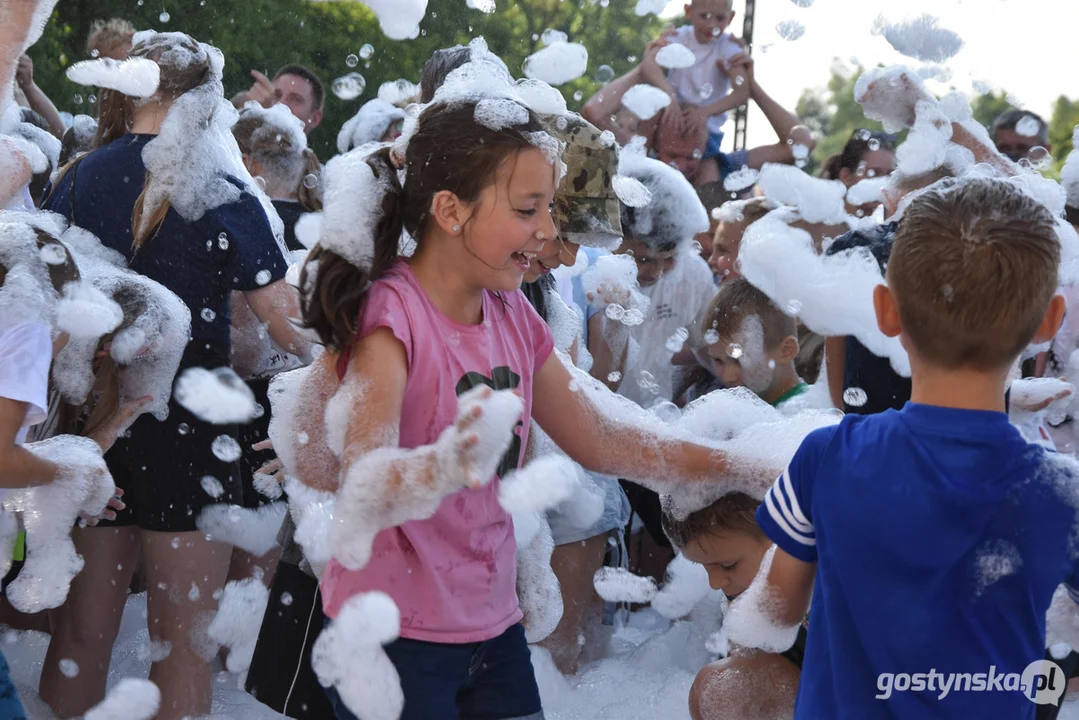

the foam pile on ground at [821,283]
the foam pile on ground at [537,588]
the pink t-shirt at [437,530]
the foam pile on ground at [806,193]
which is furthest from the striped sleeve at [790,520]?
the foam pile on ground at [806,193]

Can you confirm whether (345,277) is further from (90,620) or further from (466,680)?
(90,620)

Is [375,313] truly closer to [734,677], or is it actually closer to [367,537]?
[367,537]

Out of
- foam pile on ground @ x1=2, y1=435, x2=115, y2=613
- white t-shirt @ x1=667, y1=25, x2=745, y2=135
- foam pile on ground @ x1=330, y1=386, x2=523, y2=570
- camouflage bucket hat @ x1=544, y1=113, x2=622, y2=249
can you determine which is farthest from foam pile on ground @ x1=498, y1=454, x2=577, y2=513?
white t-shirt @ x1=667, y1=25, x2=745, y2=135

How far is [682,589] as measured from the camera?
309 centimetres

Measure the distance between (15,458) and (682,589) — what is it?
1761 mm

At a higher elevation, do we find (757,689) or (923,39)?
(923,39)

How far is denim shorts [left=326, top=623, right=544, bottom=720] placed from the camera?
1627 mm

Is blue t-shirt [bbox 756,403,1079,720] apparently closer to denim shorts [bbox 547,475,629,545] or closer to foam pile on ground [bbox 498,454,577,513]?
foam pile on ground [bbox 498,454,577,513]

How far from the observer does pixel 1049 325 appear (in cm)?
141

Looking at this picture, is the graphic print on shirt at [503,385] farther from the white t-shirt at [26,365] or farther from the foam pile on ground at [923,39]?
the foam pile on ground at [923,39]

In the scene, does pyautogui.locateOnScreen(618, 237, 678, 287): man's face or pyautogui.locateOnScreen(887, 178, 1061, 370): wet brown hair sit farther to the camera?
pyautogui.locateOnScreen(618, 237, 678, 287): man's face

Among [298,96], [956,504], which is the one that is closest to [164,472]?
[956,504]

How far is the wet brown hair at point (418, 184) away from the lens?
1.66 metres

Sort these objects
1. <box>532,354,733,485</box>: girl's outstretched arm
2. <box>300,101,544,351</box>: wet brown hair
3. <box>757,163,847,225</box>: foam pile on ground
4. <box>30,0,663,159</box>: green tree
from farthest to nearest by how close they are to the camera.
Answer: <box>30,0,663,159</box>: green tree
<box>757,163,847,225</box>: foam pile on ground
<box>532,354,733,485</box>: girl's outstretched arm
<box>300,101,544,351</box>: wet brown hair
